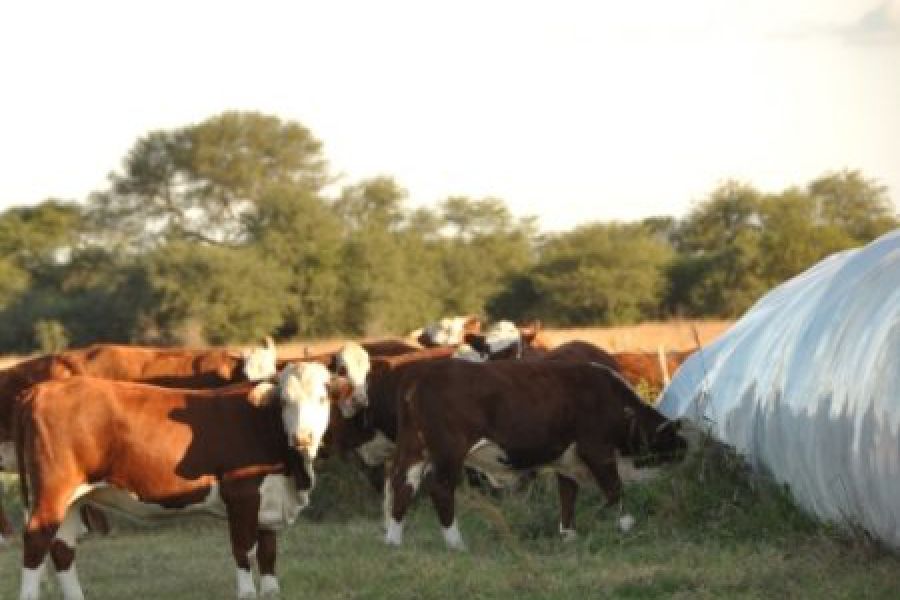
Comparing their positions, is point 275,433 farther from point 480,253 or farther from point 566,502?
point 480,253

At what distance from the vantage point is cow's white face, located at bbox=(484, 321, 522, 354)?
18.4 m

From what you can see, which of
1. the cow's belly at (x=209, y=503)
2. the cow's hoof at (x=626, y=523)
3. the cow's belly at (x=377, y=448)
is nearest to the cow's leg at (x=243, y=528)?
the cow's belly at (x=209, y=503)

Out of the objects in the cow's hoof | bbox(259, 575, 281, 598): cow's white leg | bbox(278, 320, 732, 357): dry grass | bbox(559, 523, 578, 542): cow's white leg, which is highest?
bbox(259, 575, 281, 598): cow's white leg

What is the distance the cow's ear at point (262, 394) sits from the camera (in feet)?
37.0

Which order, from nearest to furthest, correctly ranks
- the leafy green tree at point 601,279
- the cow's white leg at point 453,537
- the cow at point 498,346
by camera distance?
the cow's white leg at point 453,537 → the cow at point 498,346 → the leafy green tree at point 601,279

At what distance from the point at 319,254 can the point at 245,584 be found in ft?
165

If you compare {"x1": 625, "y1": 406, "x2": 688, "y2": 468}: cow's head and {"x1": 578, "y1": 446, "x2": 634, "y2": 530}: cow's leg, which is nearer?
{"x1": 578, "y1": 446, "x2": 634, "y2": 530}: cow's leg

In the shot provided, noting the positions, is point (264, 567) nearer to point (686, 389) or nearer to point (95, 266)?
point (686, 389)

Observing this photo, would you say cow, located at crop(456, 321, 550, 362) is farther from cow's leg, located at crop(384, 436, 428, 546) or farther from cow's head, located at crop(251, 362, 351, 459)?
cow's head, located at crop(251, 362, 351, 459)

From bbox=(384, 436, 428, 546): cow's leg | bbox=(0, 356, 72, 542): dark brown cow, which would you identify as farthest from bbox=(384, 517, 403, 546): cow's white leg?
bbox=(0, 356, 72, 542): dark brown cow

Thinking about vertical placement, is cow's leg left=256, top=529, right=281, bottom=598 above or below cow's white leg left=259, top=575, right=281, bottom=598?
above

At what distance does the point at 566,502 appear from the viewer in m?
13.4

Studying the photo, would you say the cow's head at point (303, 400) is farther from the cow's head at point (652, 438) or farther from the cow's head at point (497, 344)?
the cow's head at point (497, 344)

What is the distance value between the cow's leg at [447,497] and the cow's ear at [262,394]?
201 cm
